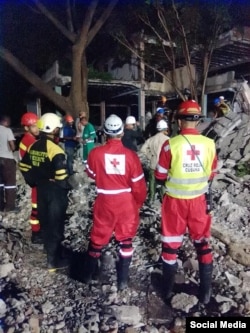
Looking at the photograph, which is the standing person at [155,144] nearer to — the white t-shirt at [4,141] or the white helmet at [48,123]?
the white helmet at [48,123]

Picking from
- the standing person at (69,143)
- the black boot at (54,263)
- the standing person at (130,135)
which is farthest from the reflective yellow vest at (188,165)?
the standing person at (69,143)

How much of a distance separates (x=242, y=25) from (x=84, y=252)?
1296cm

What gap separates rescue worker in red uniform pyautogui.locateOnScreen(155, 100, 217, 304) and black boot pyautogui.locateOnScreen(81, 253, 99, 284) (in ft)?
2.62

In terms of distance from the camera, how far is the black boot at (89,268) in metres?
3.61

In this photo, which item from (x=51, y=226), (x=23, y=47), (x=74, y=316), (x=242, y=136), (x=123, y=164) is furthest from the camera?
(x=23, y=47)

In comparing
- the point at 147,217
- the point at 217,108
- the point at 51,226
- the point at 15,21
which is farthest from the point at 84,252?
the point at 15,21

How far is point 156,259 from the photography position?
419cm

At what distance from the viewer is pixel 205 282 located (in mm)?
3268

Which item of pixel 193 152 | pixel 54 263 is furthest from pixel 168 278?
pixel 54 263

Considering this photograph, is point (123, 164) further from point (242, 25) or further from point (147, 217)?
point (242, 25)

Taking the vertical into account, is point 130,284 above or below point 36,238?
below

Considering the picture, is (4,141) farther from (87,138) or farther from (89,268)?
(89,268)

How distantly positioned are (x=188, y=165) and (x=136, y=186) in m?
0.59

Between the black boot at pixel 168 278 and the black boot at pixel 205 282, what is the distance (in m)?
0.27
